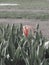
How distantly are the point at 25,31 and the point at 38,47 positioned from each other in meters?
1.03

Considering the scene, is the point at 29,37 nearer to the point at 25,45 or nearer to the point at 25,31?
the point at 25,31

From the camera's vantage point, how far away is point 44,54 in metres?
5.09

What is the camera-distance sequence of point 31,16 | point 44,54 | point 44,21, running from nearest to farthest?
1. point 44,54
2. point 44,21
3. point 31,16

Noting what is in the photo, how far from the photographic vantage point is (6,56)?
Result: 496 centimetres

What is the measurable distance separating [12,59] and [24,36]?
35.9 inches

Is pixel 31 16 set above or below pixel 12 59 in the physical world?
below

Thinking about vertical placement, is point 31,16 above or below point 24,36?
below

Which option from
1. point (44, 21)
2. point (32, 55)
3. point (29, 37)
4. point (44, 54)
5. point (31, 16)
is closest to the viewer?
point (32, 55)

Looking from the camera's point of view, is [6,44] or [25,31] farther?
[25,31]

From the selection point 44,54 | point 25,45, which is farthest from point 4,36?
point 44,54

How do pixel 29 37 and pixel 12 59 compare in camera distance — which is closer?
pixel 12 59

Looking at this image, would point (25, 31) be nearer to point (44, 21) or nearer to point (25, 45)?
point (25, 45)

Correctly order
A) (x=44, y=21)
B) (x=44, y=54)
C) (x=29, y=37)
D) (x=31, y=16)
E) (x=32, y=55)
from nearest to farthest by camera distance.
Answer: (x=32, y=55), (x=44, y=54), (x=29, y=37), (x=44, y=21), (x=31, y=16)

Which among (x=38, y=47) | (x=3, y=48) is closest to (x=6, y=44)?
(x=3, y=48)
